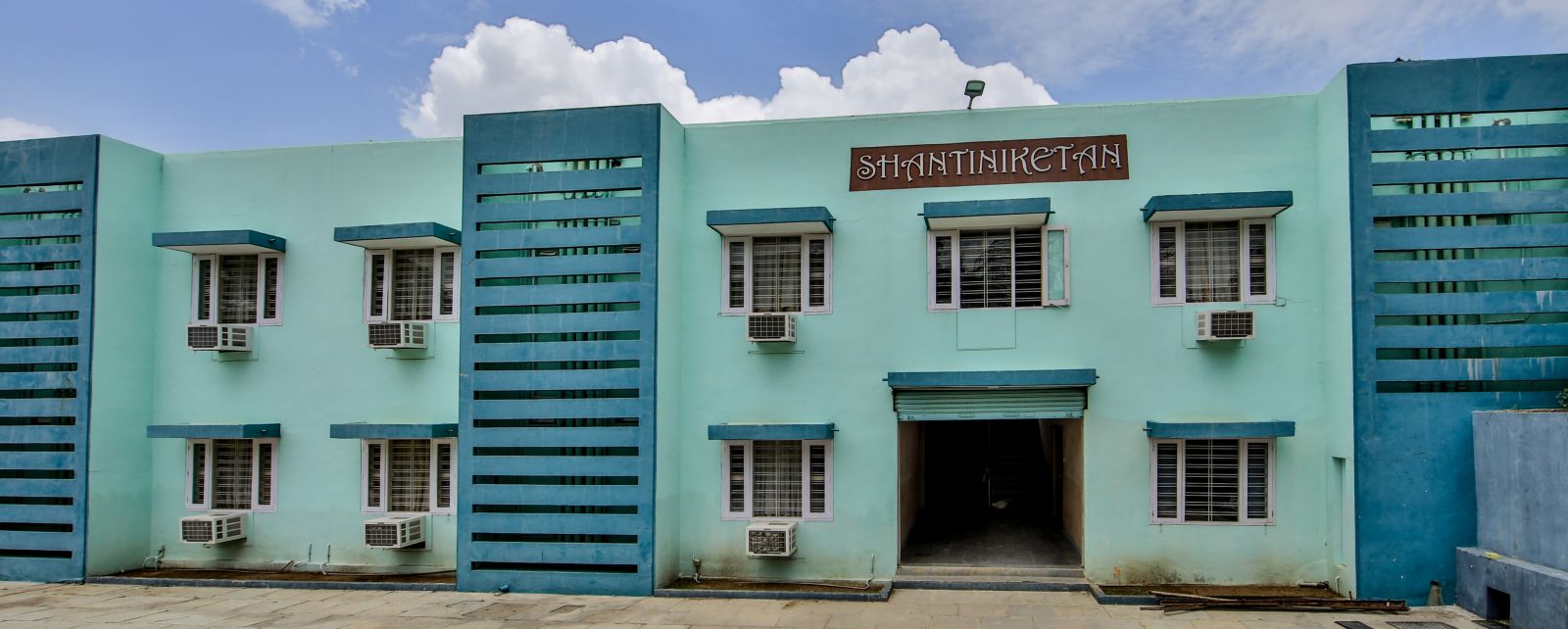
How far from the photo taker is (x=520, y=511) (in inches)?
412

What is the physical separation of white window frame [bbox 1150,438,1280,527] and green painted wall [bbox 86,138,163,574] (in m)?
13.0

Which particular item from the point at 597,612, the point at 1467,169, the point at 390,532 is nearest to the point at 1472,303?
the point at 1467,169

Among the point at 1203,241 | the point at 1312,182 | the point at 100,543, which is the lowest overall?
the point at 100,543

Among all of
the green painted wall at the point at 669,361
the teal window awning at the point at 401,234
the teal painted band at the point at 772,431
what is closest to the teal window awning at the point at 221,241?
the teal window awning at the point at 401,234

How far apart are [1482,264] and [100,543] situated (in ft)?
55.1

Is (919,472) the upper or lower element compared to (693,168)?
lower

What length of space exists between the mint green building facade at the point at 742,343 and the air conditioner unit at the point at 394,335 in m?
0.08

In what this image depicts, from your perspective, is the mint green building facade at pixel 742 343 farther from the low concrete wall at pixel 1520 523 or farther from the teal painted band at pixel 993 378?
the low concrete wall at pixel 1520 523

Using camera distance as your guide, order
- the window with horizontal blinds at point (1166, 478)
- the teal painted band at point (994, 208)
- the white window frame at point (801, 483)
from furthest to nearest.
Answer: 1. the white window frame at point (801, 483)
2. the window with horizontal blinds at point (1166, 478)
3. the teal painted band at point (994, 208)

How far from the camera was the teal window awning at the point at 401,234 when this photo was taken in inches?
420

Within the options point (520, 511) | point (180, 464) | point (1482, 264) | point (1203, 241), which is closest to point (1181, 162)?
point (1203, 241)

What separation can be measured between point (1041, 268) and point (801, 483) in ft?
12.6

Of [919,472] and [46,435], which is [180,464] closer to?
[46,435]

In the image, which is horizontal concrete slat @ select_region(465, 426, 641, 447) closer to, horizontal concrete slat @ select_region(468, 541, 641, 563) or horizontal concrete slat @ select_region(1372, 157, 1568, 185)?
horizontal concrete slat @ select_region(468, 541, 641, 563)
